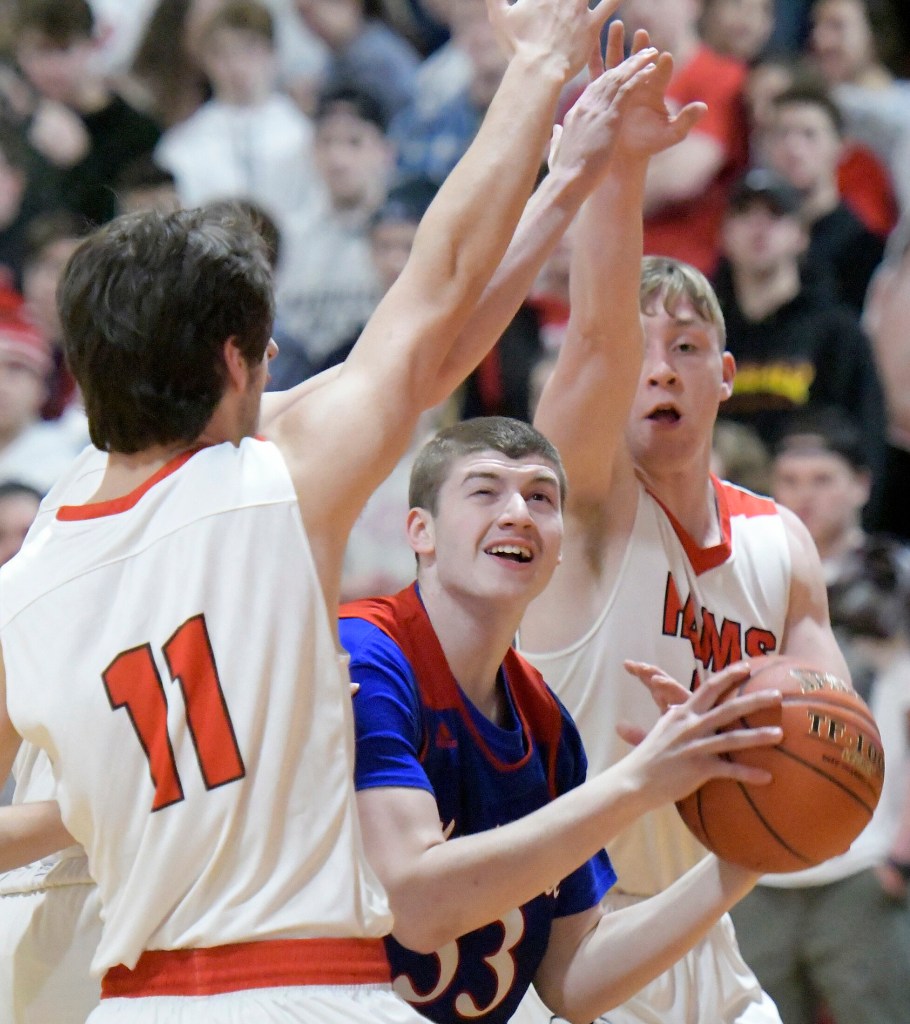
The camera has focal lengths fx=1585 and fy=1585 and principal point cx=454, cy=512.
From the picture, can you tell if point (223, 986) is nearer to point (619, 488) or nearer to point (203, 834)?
point (203, 834)

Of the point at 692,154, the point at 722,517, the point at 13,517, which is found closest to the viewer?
the point at 722,517

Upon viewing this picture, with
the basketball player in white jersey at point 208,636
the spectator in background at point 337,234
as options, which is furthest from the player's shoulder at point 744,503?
the spectator in background at point 337,234

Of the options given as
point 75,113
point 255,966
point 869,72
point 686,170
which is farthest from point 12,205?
point 255,966

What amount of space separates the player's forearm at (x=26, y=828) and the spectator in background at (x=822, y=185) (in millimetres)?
6181

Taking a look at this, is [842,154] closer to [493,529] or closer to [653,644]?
[653,644]

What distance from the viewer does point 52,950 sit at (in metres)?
3.69

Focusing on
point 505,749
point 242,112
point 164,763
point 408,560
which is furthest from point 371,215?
point 164,763

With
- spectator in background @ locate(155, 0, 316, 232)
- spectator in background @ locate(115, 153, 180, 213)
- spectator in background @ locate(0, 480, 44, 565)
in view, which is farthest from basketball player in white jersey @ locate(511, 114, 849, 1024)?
spectator in background @ locate(155, 0, 316, 232)

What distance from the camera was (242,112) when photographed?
32.0 ft

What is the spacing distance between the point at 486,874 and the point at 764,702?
23.2 inches

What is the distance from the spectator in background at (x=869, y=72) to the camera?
877 centimetres

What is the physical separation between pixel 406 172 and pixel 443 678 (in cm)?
636

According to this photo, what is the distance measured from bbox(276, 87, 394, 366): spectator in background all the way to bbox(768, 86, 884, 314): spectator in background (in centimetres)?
230

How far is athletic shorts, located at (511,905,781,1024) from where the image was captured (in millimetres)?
4031
